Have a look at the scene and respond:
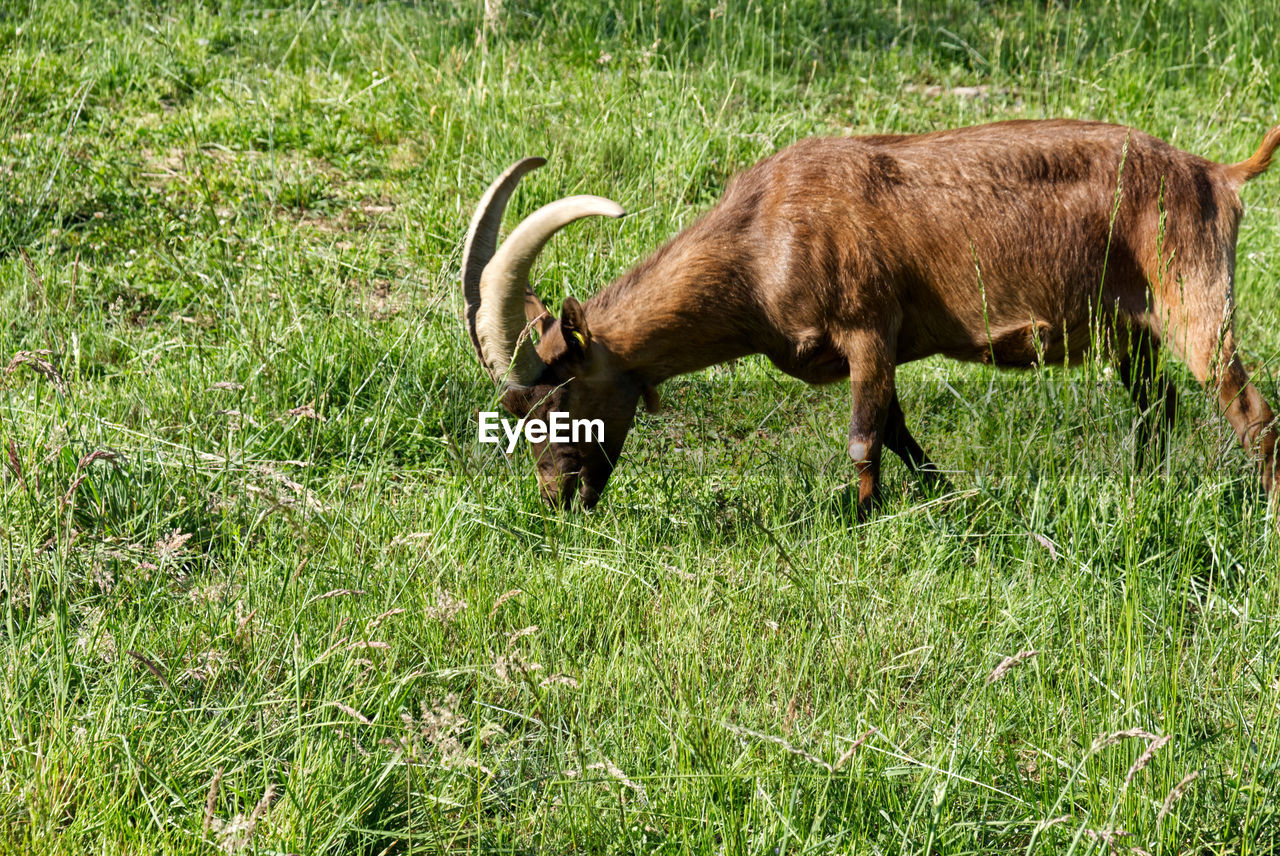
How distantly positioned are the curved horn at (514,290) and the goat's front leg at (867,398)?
1170mm

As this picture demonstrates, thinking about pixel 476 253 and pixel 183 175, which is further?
pixel 183 175

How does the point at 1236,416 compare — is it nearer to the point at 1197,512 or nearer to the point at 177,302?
the point at 1197,512

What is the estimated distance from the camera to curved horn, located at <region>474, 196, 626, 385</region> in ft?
14.1

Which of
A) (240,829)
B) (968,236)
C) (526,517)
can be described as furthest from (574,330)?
(240,829)

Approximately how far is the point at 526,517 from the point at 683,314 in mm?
990

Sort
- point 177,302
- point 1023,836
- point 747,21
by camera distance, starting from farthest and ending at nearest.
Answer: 1. point 747,21
2. point 177,302
3. point 1023,836

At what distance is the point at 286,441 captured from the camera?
5.14 m

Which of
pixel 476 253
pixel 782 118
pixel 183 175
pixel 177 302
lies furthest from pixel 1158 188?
pixel 183 175

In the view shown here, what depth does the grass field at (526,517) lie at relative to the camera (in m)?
2.88

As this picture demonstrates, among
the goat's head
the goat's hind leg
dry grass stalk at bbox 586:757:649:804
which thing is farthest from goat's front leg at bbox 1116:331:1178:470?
dry grass stalk at bbox 586:757:649:804

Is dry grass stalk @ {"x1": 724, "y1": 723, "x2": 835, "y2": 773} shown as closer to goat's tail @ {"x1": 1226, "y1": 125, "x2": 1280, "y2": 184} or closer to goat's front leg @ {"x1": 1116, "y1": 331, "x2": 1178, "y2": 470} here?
goat's front leg @ {"x1": 1116, "y1": 331, "x2": 1178, "y2": 470}

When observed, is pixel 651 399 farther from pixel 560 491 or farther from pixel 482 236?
pixel 482 236

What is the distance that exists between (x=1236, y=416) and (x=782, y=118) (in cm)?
367

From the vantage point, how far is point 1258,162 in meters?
4.88
